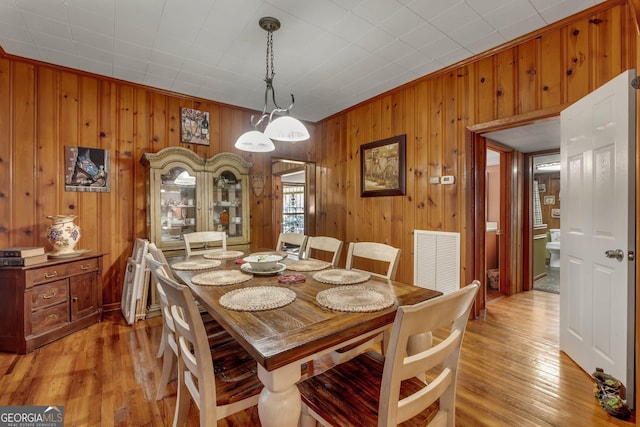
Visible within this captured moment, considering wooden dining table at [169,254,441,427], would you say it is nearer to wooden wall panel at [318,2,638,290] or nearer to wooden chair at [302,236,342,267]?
wooden chair at [302,236,342,267]

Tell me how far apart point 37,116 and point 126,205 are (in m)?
1.09

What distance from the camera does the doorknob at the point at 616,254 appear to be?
165cm

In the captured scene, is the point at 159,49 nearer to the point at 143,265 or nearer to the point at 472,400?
the point at 143,265

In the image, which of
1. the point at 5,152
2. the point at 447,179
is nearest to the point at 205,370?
the point at 447,179

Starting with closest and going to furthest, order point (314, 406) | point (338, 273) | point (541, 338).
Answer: point (314, 406) → point (338, 273) → point (541, 338)

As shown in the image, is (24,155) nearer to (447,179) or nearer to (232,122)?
(232,122)

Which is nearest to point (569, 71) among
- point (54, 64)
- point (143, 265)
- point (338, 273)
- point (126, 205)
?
point (338, 273)

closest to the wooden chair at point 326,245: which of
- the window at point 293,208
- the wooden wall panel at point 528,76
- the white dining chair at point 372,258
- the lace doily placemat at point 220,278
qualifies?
the white dining chair at point 372,258

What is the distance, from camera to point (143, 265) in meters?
2.72

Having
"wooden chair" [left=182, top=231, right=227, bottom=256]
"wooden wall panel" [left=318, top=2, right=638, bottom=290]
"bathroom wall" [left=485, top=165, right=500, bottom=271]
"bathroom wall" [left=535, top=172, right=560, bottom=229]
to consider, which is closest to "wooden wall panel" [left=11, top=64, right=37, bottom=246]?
"wooden chair" [left=182, top=231, right=227, bottom=256]

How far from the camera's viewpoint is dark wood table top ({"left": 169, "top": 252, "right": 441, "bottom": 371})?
0.88 m

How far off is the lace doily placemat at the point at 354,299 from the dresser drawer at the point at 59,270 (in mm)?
2428

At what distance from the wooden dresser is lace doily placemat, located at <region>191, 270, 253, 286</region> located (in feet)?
5.31

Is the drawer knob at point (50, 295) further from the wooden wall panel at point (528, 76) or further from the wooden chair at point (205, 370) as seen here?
the wooden wall panel at point (528, 76)
